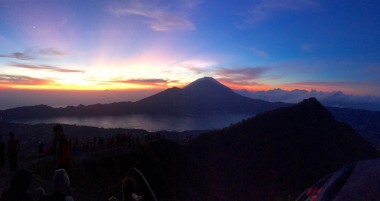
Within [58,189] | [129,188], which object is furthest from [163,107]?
[58,189]

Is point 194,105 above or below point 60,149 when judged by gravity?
above

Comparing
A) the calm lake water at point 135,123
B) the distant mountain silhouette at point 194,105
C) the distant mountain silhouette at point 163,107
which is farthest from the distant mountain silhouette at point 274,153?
the distant mountain silhouette at point 194,105

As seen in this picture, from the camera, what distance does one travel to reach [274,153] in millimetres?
22906

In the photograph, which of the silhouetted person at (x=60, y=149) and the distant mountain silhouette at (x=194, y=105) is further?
the distant mountain silhouette at (x=194, y=105)

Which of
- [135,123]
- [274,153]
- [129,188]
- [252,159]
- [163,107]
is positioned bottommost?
[252,159]

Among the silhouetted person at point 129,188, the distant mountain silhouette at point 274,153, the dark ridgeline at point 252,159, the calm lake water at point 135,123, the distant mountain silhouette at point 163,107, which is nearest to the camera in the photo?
the silhouetted person at point 129,188

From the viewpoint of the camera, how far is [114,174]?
18516 millimetres

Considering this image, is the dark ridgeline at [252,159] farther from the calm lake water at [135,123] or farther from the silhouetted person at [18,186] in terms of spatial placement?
the calm lake water at [135,123]

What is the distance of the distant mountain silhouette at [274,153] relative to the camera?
63.3 ft

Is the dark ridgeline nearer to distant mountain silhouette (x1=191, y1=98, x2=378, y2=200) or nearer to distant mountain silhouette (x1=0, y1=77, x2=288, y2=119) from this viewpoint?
distant mountain silhouette (x1=191, y1=98, x2=378, y2=200)

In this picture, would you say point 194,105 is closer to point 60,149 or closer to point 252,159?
point 252,159

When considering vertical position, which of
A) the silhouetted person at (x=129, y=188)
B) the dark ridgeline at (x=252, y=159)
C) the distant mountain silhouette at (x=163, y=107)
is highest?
the distant mountain silhouette at (x=163, y=107)

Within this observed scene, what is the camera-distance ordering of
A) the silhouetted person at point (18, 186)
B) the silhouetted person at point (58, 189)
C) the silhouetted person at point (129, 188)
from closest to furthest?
the silhouetted person at point (18, 186), the silhouetted person at point (58, 189), the silhouetted person at point (129, 188)

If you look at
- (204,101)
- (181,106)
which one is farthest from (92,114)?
(204,101)
